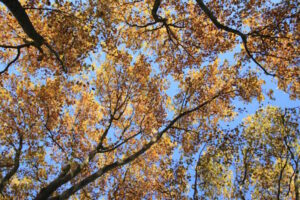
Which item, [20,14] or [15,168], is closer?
[20,14]

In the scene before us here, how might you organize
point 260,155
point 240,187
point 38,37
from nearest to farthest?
point 38,37 < point 240,187 < point 260,155

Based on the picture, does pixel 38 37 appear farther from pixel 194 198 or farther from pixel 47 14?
pixel 194 198

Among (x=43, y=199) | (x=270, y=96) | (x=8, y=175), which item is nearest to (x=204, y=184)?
(x=270, y=96)

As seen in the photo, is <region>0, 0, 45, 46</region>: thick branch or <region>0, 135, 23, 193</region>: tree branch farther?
<region>0, 135, 23, 193</region>: tree branch

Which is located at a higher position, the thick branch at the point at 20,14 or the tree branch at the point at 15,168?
the thick branch at the point at 20,14

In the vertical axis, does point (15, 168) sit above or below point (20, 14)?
below

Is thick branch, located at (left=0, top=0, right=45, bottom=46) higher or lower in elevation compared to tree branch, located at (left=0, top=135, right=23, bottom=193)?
higher

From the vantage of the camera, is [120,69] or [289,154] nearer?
[289,154]

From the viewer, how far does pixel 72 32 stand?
31.8 feet

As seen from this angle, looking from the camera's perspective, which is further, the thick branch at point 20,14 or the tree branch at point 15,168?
the tree branch at point 15,168

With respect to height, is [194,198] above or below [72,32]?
below

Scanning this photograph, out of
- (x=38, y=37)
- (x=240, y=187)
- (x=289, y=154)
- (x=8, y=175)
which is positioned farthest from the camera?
(x=289, y=154)

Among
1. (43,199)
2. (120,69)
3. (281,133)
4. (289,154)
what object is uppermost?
(120,69)

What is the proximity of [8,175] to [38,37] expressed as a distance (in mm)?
6615
